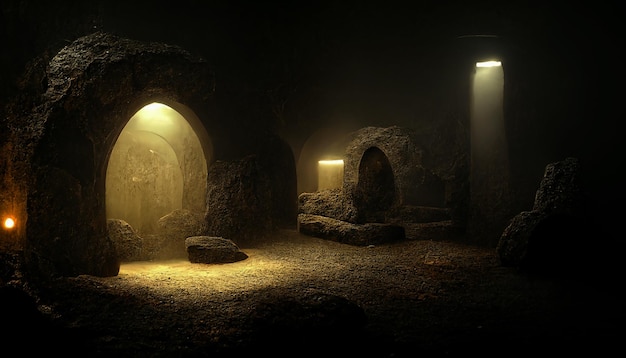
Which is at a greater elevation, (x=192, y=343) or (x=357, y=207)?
(x=357, y=207)

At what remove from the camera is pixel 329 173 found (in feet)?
48.5

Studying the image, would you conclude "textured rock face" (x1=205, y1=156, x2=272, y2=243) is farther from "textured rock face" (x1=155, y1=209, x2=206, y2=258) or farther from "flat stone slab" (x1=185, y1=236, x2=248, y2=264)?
"flat stone slab" (x1=185, y1=236, x2=248, y2=264)

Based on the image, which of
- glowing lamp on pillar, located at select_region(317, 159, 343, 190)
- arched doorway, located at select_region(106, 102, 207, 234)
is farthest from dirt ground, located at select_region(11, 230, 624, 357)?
glowing lamp on pillar, located at select_region(317, 159, 343, 190)

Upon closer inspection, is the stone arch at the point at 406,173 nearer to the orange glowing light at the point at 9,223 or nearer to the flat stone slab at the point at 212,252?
the flat stone slab at the point at 212,252

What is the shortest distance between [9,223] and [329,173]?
956 centimetres

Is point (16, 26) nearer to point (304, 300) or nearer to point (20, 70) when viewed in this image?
point (20, 70)

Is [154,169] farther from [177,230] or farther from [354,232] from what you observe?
[354,232]

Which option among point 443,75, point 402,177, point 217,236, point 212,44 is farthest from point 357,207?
point 212,44

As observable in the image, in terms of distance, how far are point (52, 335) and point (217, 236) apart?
573 centimetres

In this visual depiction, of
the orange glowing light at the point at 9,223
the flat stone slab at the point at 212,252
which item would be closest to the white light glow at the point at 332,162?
the flat stone slab at the point at 212,252

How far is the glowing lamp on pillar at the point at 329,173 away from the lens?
14.6m

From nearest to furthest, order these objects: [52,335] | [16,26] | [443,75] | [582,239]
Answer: [52,335]
[582,239]
[16,26]
[443,75]

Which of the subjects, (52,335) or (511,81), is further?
(511,81)

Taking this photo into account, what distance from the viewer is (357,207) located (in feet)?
34.5
